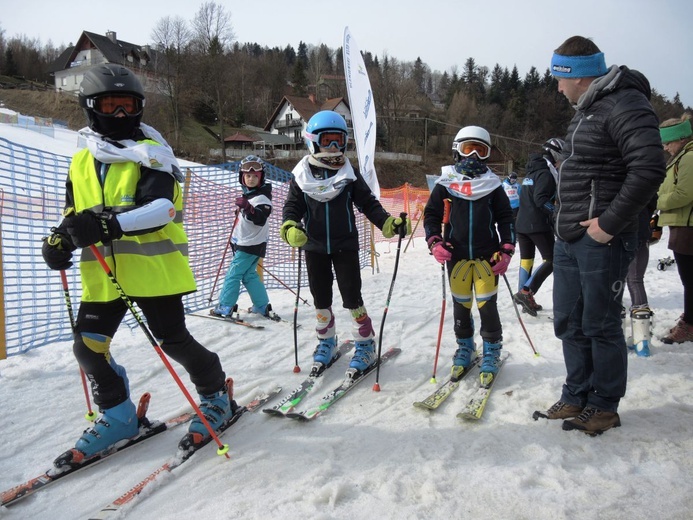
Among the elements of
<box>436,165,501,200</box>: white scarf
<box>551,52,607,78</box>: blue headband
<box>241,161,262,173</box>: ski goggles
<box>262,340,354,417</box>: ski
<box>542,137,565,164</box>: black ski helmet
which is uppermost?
<box>551,52,607,78</box>: blue headband

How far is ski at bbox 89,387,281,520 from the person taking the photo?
2.16 m

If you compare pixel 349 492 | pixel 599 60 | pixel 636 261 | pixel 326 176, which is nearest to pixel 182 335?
pixel 349 492

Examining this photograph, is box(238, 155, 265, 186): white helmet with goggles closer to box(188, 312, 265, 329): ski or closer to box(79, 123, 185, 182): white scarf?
box(188, 312, 265, 329): ski

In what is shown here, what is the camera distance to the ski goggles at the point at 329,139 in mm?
3592

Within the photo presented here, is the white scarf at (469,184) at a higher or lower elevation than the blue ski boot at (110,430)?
higher

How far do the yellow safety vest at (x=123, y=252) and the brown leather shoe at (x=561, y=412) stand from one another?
2.34 meters

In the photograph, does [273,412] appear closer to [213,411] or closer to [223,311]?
[213,411]

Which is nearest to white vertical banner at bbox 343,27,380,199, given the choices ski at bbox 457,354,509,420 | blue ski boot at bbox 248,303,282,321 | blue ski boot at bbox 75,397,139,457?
blue ski boot at bbox 248,303,282,321

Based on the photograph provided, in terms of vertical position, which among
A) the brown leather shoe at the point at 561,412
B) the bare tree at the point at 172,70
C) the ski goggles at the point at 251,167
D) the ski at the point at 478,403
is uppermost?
the bare tree at the point at 172,70

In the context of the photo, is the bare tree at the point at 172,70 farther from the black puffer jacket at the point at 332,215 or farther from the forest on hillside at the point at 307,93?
the black puffer jacket at the point at 332,215

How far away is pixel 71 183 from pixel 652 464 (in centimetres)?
352

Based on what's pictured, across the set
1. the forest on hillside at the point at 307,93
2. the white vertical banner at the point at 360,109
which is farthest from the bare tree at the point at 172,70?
the white vertical banner at the point at 360,109

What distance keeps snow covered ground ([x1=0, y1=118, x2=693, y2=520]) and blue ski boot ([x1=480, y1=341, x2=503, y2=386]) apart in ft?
0.51

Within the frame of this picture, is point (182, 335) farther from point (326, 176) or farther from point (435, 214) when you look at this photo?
point (435, 214)
